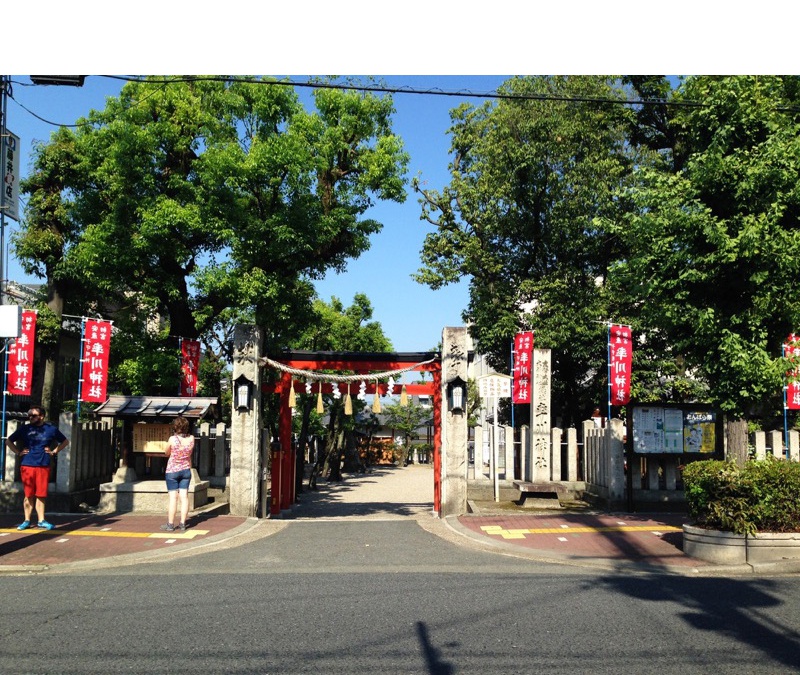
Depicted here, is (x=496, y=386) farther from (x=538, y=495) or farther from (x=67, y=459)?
(x=67, y=459)

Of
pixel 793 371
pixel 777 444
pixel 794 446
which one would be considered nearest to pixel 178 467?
pixel 793 371

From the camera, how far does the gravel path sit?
15.9 metres

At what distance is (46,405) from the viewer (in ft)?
67.3

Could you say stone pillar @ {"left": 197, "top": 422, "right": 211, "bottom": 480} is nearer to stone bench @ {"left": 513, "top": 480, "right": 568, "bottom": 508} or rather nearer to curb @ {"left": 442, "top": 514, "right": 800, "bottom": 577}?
stone bench @ {"left": 513, "top": 480, "right": 568, "bottom": 508}

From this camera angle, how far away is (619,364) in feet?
58.5

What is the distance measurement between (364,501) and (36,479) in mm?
12836

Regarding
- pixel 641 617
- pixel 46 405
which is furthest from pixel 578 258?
pixel 641 617

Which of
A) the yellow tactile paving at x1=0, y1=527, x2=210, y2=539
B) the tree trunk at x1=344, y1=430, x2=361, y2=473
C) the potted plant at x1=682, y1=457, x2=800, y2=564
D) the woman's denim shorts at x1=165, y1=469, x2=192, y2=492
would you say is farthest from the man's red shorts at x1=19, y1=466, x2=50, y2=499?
the tree trunk at x1=344, y1=430, x2=361, y2=473

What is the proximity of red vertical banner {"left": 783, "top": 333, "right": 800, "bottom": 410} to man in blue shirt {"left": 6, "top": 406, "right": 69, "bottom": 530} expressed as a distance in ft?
35.6

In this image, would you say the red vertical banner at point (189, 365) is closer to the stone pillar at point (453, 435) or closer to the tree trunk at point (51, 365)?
the tree trunk at point (51, 365)

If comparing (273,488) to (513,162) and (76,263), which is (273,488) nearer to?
(76,263)

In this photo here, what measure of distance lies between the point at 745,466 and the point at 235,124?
13491 millimetres

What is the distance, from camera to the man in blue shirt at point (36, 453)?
10805 mm

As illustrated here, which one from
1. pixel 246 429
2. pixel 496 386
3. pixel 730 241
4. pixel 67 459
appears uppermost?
pixel 730 241
